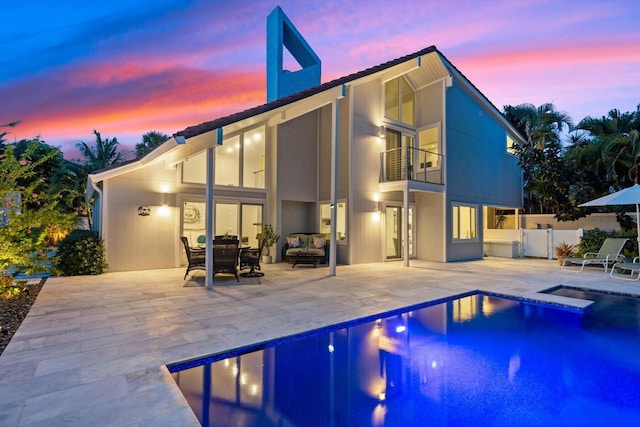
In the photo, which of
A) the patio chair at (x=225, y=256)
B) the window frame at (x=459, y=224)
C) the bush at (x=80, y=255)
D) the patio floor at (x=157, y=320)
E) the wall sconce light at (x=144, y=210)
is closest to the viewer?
the patio floor at (x=157, y=320)

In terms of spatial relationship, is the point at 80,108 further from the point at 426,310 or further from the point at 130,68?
the point at 426,310

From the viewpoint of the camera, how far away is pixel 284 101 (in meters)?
7.61

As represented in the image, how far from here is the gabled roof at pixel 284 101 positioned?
237 inches

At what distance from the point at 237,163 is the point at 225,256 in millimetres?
4373

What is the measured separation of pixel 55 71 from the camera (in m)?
13.0

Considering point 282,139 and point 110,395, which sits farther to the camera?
point 282,139

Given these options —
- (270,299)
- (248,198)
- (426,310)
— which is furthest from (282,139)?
(426,310)

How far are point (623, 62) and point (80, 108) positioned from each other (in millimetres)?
23226

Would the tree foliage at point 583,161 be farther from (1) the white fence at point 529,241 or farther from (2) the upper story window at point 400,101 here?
(2) the upper story window at point 400,101

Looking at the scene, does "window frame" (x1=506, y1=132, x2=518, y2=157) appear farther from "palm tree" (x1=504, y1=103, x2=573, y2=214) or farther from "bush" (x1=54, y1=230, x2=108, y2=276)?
"bush" (x1=54, y1=230, x2=108, y2=276)

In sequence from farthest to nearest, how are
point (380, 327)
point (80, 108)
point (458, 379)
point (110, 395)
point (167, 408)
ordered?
point (80, 108), point (380, 327), point (458, 379), point (110, 395), point (167, 408)

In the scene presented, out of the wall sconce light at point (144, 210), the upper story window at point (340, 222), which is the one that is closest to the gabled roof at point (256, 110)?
the wall sconce light at point (144, 210)

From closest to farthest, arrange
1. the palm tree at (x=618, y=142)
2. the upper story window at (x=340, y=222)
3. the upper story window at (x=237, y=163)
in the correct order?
1. the upper story window at (x=237, y=163)
2. the upper story window at (x=340, y=222)
3. the palm tree at (x=618, y=142)

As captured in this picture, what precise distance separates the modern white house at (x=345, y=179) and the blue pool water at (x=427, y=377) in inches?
183
